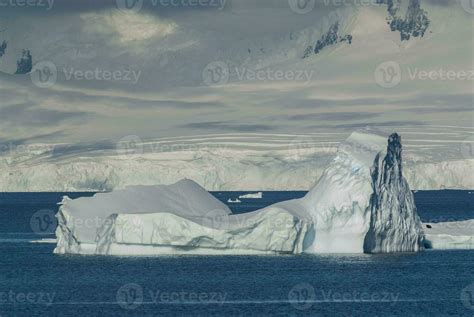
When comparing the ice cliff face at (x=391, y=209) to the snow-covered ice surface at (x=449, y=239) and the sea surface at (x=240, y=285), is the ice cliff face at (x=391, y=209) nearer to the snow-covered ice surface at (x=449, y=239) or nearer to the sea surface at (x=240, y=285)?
the sea surface at (x=240, y=285)

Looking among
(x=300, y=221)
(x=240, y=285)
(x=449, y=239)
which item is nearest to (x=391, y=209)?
(x=300, y=221)

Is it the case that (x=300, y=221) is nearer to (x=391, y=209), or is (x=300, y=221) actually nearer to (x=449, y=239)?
(x=391, y=209)

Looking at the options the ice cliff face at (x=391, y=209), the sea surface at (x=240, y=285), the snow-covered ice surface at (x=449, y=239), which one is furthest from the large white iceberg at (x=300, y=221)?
the snow-covered ice surface at (x=449, y=239)

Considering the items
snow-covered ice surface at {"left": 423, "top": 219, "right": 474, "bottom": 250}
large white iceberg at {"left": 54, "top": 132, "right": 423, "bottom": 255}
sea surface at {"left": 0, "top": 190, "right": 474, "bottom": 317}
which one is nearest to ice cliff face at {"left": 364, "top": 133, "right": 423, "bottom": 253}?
large white iceberg at {"left": 54, "top": 132, "right": 423, "bottom": 255}

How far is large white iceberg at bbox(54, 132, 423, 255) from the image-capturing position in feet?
222

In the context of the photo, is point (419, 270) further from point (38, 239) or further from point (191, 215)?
point (38, 239)

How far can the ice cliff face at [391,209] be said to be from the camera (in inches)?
2724

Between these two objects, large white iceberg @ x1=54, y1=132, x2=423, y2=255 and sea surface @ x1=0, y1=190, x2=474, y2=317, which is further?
large white iceberg @ x1=54, y1=132, x2=423, y2=255

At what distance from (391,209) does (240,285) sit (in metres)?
14.3

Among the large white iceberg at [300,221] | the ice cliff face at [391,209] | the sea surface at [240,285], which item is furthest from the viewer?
the ice cliff face at [391,209]

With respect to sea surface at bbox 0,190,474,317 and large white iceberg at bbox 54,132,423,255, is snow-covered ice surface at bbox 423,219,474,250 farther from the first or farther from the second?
large white iceberg at bbox 54,132,423,255

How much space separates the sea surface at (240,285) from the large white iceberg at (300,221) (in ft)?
3.38

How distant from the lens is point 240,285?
2365 inches

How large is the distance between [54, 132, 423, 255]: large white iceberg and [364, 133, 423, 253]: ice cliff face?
0.06m
